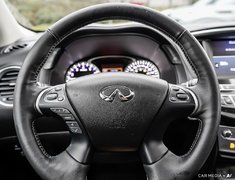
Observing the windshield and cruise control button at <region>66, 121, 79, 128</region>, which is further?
the windshield

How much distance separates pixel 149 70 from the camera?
1.80 metres

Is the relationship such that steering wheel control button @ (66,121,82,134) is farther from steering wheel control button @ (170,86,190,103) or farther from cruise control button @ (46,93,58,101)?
Result: steering wheel control button @ (170,86,190,103)

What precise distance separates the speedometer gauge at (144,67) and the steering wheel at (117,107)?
499 millimetres

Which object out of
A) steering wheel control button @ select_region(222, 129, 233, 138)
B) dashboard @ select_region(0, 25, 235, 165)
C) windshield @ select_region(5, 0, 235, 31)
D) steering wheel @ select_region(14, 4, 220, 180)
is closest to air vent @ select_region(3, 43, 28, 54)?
dashboard @ select_region(0, 25, 235, 165)

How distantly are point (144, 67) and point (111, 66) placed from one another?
0.58ft

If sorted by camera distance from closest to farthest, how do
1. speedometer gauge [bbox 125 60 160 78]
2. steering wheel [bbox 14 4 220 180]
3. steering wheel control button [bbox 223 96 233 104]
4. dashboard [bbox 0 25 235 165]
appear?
steering wheel [bbox 14 4 220 180] < steering wheel control button [bbox 223 96 233 104] < dashboard [bbox 0 25 235 165] < speedometer gauge [bbox 125 60 160 78]

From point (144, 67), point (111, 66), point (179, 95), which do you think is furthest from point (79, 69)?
point (179, 95)

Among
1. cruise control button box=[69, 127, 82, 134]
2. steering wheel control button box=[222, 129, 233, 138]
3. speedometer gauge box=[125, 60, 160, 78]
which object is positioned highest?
cruise control button box=[69, 127, 82, 134]

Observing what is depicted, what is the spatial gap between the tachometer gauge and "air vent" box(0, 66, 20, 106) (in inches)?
9.7

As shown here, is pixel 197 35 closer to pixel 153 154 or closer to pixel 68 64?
pixel 68 64

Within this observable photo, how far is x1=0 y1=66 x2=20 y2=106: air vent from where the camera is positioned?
1.67 m

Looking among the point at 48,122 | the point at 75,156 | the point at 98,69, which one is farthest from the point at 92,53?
the point at 75,156

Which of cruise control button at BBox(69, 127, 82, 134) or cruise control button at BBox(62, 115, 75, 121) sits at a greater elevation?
cruise control button at BBox(62, 115, 75, 121)

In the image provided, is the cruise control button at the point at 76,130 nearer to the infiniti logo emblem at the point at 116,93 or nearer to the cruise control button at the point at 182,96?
the infiniti logo emblem at the point at 116,93
